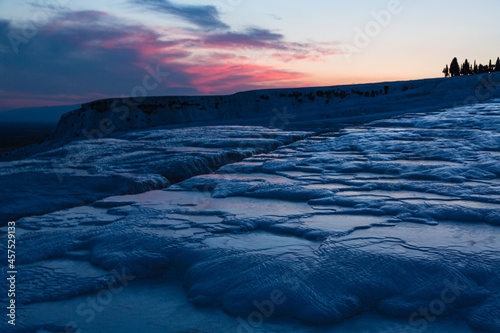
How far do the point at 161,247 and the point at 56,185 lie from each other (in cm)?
196

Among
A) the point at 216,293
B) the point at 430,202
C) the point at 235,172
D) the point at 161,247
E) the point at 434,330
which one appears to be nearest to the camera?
the point at 434,330

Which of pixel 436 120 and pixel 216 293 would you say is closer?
pixel 216 293

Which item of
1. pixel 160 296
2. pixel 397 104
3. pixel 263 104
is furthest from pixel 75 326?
pixel 263 104

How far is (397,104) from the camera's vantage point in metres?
14.6

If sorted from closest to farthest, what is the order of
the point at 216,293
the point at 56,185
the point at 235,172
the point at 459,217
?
the point at 216,293 → the point at 459,217 → the point at 56,185 → the point at 235,172

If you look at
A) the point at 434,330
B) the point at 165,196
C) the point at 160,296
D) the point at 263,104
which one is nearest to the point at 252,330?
the point at 160,296

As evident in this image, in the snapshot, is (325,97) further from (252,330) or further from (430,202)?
(252,330)

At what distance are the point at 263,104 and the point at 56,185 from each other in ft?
59.5

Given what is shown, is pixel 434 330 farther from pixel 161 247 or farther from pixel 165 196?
pixel 165 196

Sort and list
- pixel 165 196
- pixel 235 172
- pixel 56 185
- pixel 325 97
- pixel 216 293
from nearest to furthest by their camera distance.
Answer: pixel 216 293 → pixel 165 196 → pixel 56 185 → pixel 235 172 → pixel 325 97

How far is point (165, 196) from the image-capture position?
3311mm

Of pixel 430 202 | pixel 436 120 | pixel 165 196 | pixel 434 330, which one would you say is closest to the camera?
pixel 434 330

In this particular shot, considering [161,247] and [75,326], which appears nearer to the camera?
[75,326]

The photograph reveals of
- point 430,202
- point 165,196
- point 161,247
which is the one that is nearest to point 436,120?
point 430,202
